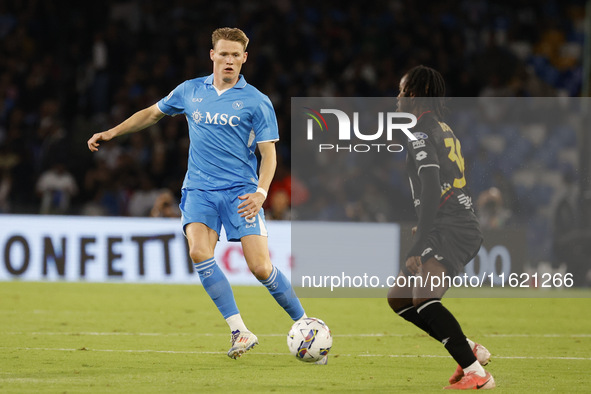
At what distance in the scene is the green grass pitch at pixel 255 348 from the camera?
650 cm

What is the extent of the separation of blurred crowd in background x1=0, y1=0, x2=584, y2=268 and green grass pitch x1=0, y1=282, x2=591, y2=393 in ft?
11.5

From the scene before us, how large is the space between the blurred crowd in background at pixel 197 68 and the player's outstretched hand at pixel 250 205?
27.9 feet

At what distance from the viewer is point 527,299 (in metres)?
13.8

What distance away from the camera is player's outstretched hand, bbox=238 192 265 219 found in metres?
7.02

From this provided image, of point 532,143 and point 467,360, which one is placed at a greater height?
point 532,143

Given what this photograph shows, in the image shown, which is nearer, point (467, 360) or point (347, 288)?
point (467, 360)

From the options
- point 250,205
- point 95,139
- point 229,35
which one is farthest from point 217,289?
point 229,35

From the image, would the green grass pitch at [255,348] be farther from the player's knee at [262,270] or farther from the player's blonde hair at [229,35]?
the player's blonde hair at [229,35]

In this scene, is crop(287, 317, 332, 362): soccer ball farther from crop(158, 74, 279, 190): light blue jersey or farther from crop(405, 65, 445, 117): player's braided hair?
crop(405, 65, 445, 117): player's braided hair

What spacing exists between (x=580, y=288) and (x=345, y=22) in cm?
851

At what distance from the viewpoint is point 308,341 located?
7.13 m

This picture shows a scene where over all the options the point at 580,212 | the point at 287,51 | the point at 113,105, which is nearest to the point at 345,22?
the point at 287,51

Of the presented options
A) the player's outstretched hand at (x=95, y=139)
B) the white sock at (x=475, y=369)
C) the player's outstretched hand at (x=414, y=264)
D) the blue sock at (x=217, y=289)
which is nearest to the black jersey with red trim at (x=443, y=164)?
the player's outstretched hand at (x=414, y=264)

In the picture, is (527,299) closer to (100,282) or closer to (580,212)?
(580,212)
